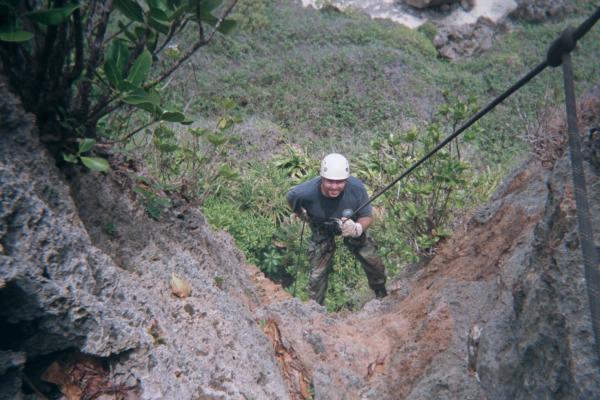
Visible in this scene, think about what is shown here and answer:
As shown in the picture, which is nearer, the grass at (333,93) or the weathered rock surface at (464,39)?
the grass at (333,93)

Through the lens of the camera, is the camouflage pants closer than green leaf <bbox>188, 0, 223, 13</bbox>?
No

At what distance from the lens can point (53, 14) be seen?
224cm

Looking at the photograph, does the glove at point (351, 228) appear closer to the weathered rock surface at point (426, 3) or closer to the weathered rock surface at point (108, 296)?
the weathered rock surface at point (108, 296)

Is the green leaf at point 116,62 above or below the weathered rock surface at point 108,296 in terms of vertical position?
above

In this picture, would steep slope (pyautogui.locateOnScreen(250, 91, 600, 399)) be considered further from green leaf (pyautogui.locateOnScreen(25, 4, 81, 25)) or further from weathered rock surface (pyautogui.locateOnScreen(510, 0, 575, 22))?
weathered rock surface (pyautogui.locateOnScreen(510, 0, 575, 22))

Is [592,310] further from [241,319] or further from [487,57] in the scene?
[487,57]

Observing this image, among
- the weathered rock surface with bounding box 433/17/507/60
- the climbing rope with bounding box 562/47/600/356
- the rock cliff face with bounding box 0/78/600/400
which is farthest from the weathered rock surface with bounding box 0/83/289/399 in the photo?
the weathered rock surface with bounding box 433/17/507/60

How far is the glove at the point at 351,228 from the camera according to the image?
574 centimetres

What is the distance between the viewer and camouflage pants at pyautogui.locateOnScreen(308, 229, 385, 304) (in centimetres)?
631

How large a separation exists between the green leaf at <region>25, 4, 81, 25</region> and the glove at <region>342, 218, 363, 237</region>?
3.88 metres

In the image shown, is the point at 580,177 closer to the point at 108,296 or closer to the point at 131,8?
the point at 108,296

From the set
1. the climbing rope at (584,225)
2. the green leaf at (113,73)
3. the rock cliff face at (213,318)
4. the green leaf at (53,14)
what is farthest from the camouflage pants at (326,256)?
the climbing rope at (584,225)

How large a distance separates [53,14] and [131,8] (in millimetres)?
669

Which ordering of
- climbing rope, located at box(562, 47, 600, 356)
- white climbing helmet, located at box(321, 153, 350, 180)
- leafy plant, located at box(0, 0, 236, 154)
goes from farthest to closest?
white climbing helmet, located at box(321, 153, 350, 180), leafy plant, located at box(0, 0, 236, 154), climbing rope, located at box(562, 47, 600, 356)
